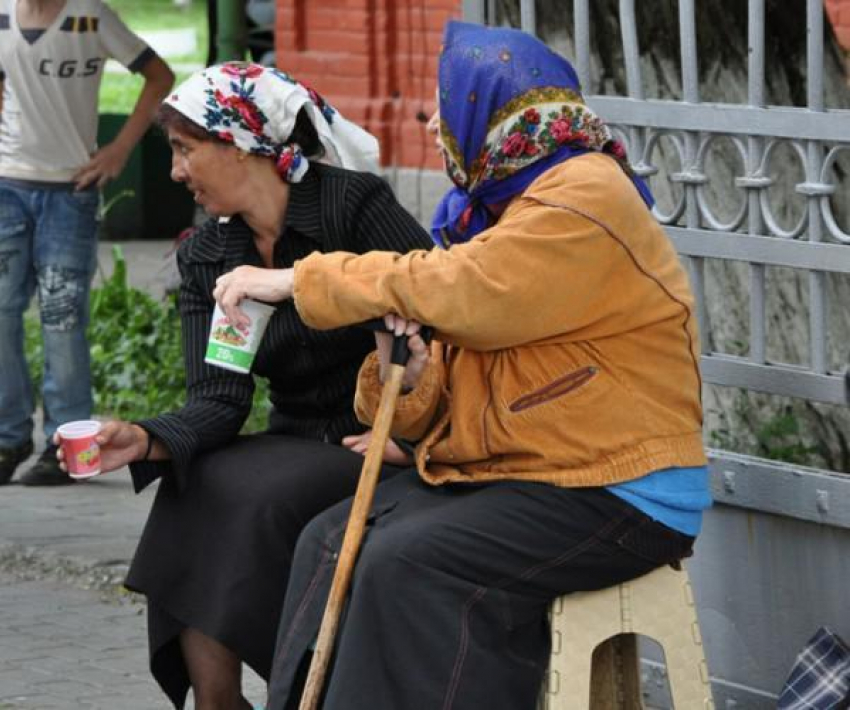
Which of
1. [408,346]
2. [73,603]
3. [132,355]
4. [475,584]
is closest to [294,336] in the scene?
[408,346]

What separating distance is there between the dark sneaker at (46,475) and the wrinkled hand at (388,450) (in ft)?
9.95

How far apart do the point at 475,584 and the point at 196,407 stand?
101 cm

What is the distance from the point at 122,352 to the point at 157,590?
483 cm

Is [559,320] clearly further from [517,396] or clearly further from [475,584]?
[475,584]

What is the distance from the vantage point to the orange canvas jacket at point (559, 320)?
142 inches

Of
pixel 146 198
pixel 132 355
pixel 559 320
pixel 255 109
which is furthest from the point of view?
pixel 146 198

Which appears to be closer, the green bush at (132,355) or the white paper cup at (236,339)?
the white paper cup at (236,339)

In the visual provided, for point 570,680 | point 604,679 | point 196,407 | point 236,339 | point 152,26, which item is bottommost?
point 152,26

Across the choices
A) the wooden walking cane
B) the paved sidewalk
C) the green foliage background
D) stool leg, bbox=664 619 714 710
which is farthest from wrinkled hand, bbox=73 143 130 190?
the green foliage background

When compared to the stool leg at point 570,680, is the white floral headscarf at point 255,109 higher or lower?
higher

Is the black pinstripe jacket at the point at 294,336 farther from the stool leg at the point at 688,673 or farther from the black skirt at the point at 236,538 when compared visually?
the stool leg at the point at 688,673

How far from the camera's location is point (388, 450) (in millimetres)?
4270

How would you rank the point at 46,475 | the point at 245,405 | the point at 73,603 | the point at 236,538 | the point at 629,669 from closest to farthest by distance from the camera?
the point at 629,669 < the point at 236,538 < the point at 245,405 < the point at 73,603 < the point at 46,475

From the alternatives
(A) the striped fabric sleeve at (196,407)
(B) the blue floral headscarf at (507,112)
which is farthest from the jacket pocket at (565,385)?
(A) the striped fabric sleeve at (196,407)
